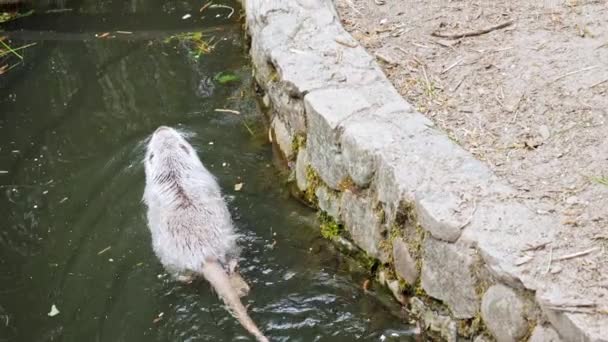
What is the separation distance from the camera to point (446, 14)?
595 cm

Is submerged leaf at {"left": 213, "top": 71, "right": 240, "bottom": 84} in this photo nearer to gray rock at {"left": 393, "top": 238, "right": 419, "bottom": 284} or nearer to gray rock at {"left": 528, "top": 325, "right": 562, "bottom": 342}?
gray rock at {"left": 393, "top": 238, "right": 419, "bottom": 284}

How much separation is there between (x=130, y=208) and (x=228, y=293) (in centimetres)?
152

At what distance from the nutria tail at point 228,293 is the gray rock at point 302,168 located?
1054 millimetres

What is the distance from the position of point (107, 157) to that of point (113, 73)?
154 centimetres

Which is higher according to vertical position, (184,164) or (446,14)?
(446,14)

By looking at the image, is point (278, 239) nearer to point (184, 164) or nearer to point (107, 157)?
point (184, 164)

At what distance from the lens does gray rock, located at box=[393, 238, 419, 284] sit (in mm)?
4477

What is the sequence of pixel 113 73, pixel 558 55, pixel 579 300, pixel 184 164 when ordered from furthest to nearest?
pixel 113 73 < pixel 184 164 < pixel 558 55 < pixel 579 300

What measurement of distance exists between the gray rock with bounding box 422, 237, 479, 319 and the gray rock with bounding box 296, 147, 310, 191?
147 cm

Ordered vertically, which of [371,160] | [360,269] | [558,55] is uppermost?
[558,55]

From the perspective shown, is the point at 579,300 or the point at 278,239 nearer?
the point at 579,300

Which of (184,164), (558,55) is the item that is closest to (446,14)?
(558,55)

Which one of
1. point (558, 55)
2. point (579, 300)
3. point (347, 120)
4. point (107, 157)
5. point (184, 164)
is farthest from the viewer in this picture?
point (107, 157)

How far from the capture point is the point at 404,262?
14.9ft
